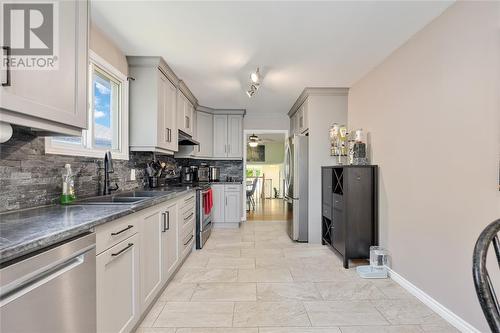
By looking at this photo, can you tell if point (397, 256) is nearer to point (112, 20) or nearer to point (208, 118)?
point (112, 20)

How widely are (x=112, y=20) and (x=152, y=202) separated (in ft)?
5.20

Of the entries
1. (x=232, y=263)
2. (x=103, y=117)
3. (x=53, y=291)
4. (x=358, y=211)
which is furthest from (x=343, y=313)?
(x=103, y=117)

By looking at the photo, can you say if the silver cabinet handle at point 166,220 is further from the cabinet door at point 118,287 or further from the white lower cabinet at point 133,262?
the cabinet door at point 118,287

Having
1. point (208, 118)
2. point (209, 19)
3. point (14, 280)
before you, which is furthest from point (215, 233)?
point (14, 280)

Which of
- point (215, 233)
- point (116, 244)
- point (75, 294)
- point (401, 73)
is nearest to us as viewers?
point (75, 294)

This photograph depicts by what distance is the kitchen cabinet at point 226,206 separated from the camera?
496 centimetres

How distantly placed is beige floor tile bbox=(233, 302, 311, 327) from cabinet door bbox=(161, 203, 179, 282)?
2.55 feet

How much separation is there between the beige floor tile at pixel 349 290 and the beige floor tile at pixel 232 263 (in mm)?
885

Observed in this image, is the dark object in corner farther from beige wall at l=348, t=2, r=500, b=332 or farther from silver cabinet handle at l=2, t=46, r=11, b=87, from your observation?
silver cabinet handle at l=2, t=46, r=11, b=87

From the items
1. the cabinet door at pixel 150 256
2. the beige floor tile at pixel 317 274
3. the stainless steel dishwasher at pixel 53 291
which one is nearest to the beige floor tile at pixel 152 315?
the cabinet door at pixel 150 256

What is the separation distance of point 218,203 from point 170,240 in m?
2.51

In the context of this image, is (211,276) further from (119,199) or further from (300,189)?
(300,189)

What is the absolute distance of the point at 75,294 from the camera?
109 centimetres

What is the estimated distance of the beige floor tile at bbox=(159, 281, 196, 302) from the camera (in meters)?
2.23
